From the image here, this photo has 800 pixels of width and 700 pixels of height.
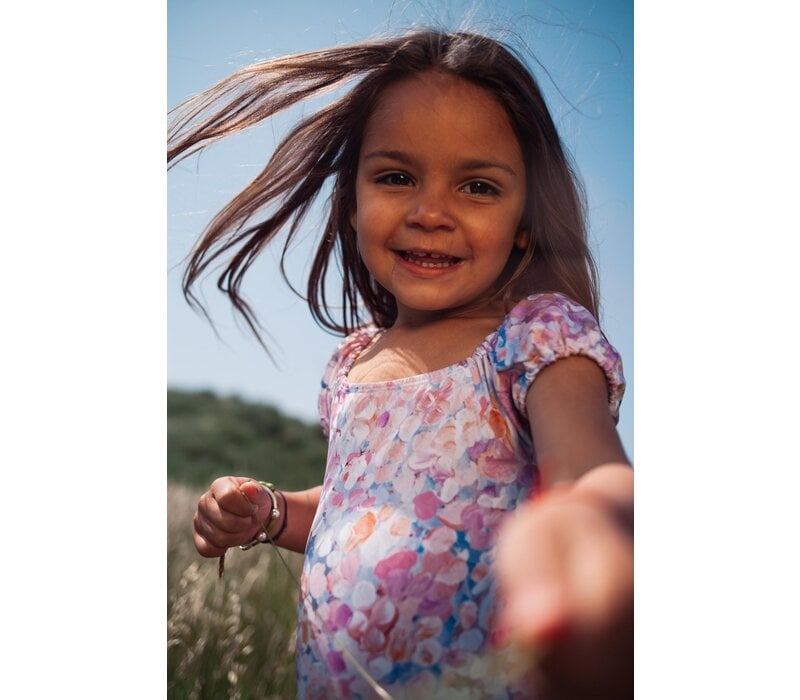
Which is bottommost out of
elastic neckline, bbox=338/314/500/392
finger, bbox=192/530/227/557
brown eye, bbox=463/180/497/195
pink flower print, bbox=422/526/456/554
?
finger, bbox=192/530/227/557

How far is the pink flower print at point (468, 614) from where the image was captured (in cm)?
119

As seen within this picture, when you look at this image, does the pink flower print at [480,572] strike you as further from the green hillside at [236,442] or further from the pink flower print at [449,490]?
the green hillside at [236,442]

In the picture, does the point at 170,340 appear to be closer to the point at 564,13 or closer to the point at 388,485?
the point at 388,485

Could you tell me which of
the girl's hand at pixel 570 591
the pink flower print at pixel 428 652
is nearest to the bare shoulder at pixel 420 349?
the girl's hand at pixel 570 591

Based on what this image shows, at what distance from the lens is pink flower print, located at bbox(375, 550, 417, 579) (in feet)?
3.99

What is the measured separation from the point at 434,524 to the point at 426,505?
3cm

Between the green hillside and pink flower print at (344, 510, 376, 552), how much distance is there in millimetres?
333

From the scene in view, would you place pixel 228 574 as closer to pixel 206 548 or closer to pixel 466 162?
pixel 206 548

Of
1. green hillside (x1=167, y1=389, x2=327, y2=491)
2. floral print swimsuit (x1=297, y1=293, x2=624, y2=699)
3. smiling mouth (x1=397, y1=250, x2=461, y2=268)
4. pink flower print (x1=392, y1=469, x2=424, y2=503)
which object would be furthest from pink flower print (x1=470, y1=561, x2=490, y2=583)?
green hillside (x1=167, y1=389, x2=327, y2=491)

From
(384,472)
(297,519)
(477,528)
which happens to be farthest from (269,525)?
(477,528)

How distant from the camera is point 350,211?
1497mm

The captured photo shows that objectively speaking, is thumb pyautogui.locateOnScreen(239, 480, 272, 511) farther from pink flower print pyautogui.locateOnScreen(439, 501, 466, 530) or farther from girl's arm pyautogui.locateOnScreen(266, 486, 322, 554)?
pink flower print pyautogui.locateOnScreen(439, 501, 466, 530)

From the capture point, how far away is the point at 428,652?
3.92 feet

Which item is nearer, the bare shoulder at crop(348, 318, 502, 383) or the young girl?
the young girl
